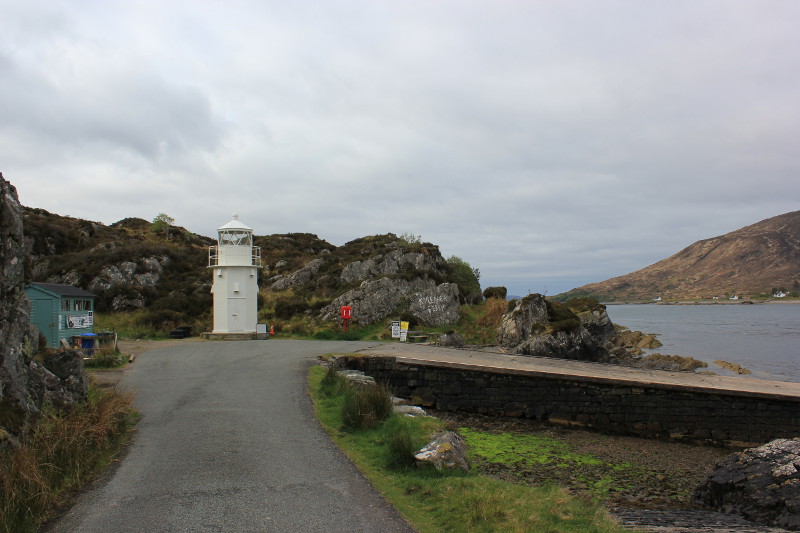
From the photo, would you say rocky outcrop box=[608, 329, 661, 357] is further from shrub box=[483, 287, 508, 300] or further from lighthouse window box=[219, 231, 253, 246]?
lighthouse window box=[219, 231, 253, 246]

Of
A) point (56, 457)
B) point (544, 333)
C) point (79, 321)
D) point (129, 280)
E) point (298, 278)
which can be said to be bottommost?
point (56, 457)

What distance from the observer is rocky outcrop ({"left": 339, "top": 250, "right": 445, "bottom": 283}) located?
35875 mm

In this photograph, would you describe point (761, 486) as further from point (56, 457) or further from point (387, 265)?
point (387, 265)

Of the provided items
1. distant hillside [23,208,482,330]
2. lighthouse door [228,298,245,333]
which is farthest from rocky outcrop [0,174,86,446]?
distant hillside [23,208,482,330]

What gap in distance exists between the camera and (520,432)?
42.6 feet

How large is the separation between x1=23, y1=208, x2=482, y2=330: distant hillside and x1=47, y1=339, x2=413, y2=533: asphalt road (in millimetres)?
17995

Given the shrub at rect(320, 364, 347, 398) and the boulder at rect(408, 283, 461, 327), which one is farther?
the boulder at rect(408, 283, 461, 327)

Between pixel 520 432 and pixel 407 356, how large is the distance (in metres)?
4.77

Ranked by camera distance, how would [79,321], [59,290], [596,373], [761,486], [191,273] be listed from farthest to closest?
[191,273] → [79,321] → [59,290] → [596,373] → [761,486]

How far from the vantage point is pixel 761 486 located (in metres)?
7.48

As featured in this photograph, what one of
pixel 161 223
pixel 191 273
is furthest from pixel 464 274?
pixel 161 223

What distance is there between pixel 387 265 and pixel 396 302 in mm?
7962

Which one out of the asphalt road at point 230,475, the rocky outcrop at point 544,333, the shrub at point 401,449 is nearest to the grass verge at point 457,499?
the shrub at point 401,449

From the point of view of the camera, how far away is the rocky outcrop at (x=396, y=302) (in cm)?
2825
